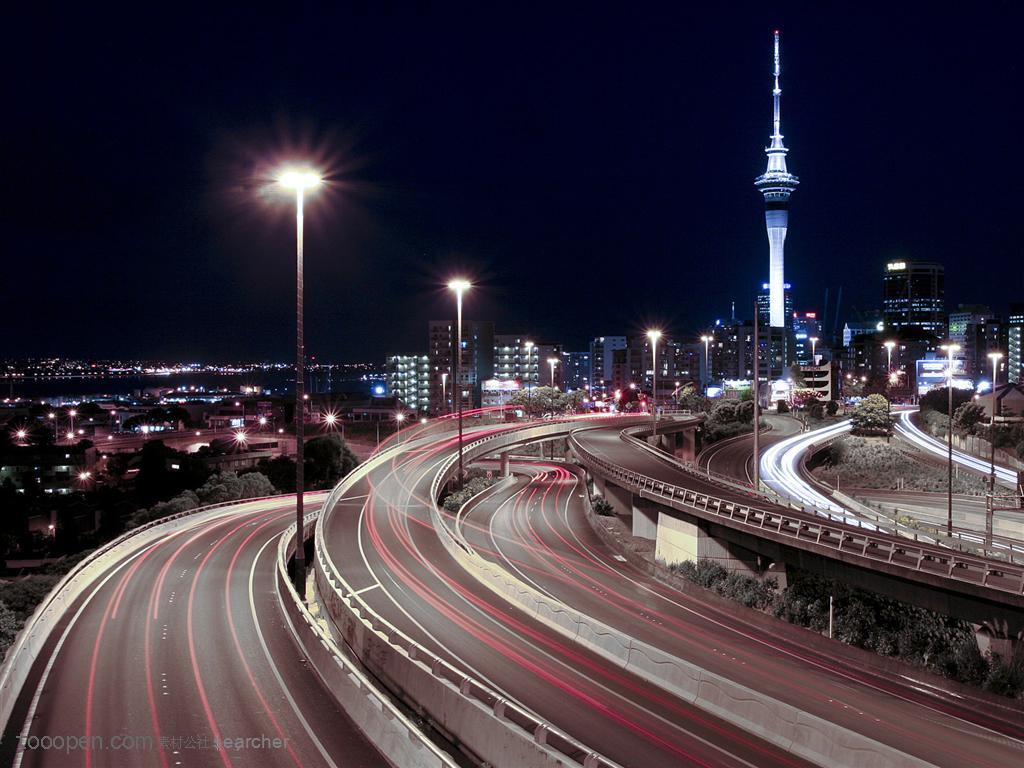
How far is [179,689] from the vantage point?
15586mm

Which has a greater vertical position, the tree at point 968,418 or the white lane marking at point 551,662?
the tree at point 968,418

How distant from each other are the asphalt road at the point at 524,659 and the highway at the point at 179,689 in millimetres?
3437

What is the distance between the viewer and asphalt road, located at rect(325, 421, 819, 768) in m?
13.3

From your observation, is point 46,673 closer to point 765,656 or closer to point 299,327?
point 299,327

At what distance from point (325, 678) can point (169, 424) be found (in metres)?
164

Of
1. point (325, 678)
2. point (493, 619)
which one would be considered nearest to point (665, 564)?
point (493, 619)

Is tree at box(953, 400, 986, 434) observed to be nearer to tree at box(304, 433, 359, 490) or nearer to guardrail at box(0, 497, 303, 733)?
tree at box(304, 433, 359, 490)

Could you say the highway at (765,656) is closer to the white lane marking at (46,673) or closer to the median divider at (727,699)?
the median divider at (727,699)

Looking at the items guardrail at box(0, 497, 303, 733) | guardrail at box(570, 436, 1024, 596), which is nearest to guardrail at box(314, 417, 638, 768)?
guardrail at box(0, 497, 303, 733)

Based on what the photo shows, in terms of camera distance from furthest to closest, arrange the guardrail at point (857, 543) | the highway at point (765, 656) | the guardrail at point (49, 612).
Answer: the guardrail at point (857, 543) → the guardrail at point (49, 612) → the highway at point (765, 656)

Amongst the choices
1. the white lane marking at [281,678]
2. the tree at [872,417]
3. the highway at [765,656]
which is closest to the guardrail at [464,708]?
the white lane marking at [281,678]

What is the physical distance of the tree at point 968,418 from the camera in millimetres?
67556

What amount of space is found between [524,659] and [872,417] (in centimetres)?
6230

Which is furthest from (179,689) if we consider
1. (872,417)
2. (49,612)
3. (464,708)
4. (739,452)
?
(872,417)
